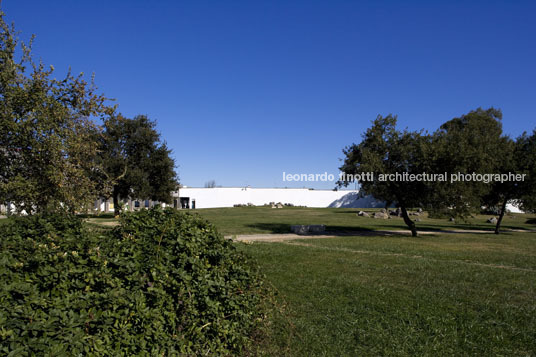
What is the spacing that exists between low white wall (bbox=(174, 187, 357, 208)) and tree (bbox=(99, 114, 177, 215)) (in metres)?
49.3

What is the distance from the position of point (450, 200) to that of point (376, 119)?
21.0 ft

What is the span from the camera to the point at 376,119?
21.6 metres

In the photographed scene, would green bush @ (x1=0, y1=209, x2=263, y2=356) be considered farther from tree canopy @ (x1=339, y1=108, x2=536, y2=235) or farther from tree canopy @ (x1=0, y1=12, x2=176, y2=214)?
tree canopy @ (x1=339, y1=108, x2=536, y2=235)

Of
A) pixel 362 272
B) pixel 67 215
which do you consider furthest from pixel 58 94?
pixel 362 272

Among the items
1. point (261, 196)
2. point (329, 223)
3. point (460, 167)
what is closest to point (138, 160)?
point (329, 223)

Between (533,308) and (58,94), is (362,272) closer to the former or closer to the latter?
(533,308)

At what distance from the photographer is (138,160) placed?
2688 cm

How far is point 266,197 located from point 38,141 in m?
73.6

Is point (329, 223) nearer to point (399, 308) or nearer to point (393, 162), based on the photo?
point (393, 162)

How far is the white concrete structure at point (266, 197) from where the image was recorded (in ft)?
252

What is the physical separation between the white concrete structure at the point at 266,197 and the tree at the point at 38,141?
67.1 meters

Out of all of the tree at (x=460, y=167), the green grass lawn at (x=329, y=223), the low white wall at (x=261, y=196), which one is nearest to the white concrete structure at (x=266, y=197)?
the low white wall at (x=261, y=196)

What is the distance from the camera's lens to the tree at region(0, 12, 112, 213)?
7.98 m

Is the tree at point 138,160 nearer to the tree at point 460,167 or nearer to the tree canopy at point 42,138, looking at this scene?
the tree canopy at point 42,138
